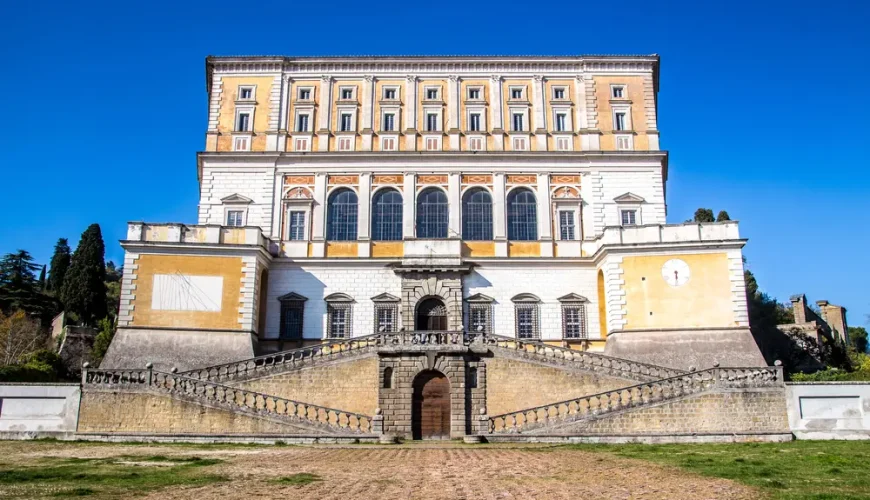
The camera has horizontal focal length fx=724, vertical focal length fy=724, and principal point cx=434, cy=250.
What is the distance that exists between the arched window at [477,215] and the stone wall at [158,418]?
14867mm

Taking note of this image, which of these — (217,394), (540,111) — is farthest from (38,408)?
(540,111)

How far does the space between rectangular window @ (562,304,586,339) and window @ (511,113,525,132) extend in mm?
9808

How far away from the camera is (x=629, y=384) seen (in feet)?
88.7

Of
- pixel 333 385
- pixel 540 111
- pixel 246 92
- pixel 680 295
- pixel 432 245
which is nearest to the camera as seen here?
pixel 333 385

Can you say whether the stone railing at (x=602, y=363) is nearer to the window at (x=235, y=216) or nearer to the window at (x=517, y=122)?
the window at (x=517, y=122)

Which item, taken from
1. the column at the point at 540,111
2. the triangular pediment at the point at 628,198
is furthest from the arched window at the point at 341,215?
the triangular pediment at the point at 628,198

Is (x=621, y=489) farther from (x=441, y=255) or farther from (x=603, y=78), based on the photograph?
(x=603, y=78)

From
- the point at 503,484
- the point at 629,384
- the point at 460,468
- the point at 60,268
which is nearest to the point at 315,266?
the point at 629,384

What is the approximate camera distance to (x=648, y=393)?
1005 inches

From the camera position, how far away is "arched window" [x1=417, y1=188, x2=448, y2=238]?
36.4 metres

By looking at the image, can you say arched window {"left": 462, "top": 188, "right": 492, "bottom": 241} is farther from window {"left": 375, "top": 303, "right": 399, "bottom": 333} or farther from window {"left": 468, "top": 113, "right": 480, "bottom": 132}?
window {"left": 375, "top": 303, "right": 399, "bottom": 333}

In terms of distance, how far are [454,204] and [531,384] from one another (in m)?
11.9

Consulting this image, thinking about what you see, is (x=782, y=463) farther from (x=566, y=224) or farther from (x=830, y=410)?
(x=566, y=224)

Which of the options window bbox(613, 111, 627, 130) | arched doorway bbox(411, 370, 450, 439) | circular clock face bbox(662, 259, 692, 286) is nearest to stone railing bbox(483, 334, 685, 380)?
arched doorway bbox(411, 370, 450, 439)
